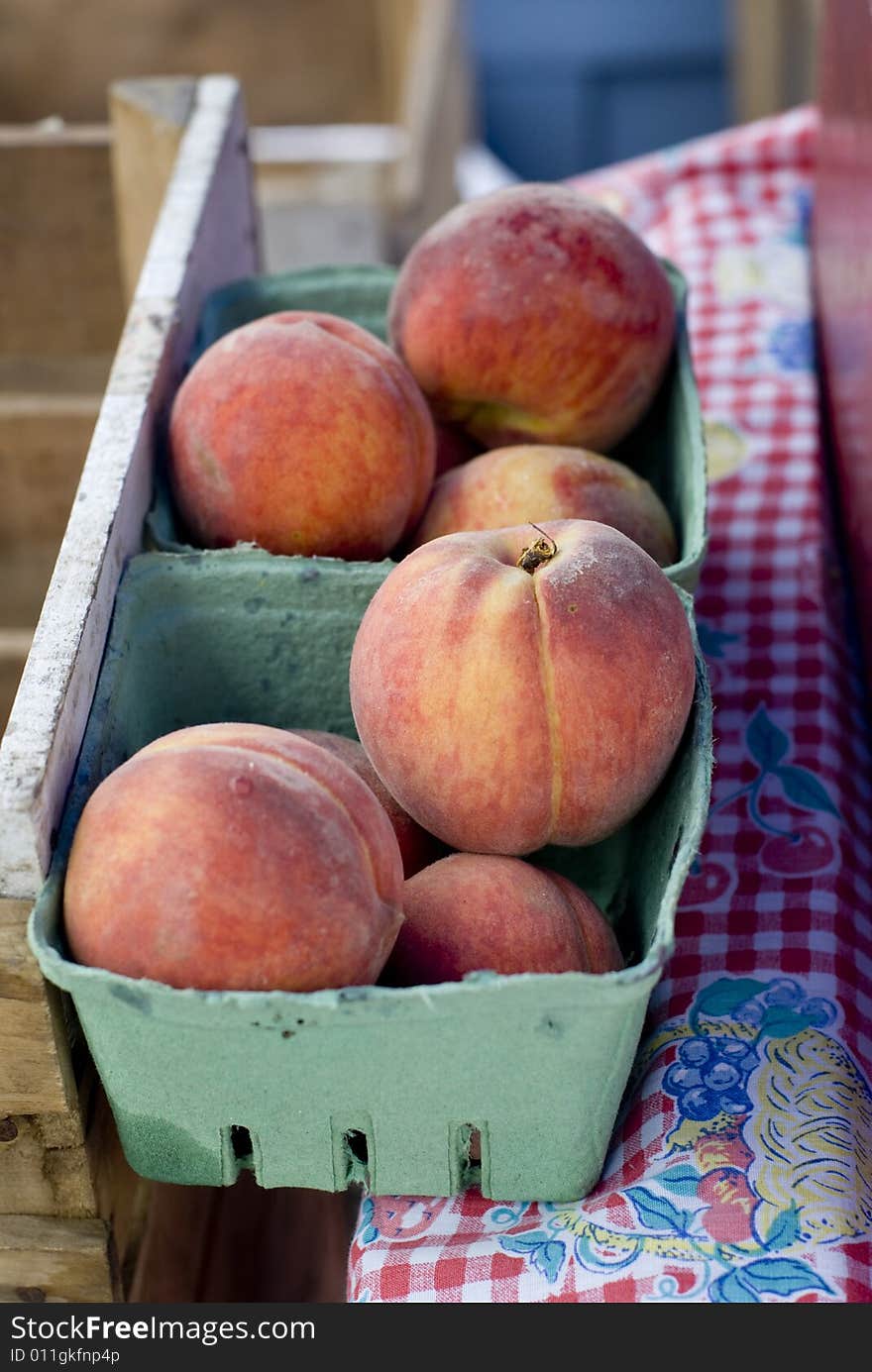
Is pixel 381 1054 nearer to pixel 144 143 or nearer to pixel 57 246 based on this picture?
pixel 144 143

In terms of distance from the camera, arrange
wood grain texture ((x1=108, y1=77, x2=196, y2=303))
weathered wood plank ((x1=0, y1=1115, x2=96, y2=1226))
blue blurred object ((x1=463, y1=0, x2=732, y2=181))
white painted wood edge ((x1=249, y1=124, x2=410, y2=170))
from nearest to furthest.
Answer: weathered wood plank ((x1=0, y1=1115, x2=96, y2=1226)) → wood grain texture ((x1=108, y1=77, x2=196, y2=303)) → white painted wood edge ((x1=249, y1=124, x2=410, y2=170)) → blue blurred object ((x1=463, y1=0, x2=732, y2=181))

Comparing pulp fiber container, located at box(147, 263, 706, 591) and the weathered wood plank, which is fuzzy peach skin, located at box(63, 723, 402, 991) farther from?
pulp fiber container, located at box(147, 263, 706, 591)

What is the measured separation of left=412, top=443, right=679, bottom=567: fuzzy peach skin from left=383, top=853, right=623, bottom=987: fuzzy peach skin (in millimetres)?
272

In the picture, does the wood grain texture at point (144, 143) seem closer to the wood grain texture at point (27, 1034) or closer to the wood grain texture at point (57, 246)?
the wood grain texture at point (57, 246)

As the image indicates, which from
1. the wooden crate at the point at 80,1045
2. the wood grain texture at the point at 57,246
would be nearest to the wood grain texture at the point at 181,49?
the wood grain texture at the point at 57,246

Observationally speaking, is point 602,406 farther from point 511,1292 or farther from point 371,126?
point 371,126

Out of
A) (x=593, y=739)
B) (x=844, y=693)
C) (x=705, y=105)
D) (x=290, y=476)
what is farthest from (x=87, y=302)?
(x=705, y=105)

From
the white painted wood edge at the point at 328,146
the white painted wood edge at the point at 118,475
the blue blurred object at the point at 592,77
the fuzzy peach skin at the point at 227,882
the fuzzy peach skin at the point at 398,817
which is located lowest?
the blue blurred object at the point at 592,77

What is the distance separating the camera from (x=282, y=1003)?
0.69 meters

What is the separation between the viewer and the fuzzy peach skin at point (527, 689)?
799mm

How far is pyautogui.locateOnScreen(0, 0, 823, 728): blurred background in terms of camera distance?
1.55 meters

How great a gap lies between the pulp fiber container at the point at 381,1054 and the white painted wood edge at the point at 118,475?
3 cm

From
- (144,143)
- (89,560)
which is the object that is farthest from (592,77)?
(89,560)

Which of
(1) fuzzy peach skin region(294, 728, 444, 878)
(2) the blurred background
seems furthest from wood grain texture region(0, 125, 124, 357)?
(1) fuzzy peach skin region(294, 728, 444, 878)
